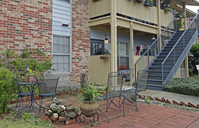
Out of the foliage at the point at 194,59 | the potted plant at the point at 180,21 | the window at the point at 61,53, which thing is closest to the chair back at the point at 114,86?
the window at the point at 61,53

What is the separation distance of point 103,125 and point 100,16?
6.53 metres

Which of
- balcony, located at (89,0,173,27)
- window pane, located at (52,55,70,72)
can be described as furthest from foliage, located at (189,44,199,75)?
window pane, located at (52,55,70,72)

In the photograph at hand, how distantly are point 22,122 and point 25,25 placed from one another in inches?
164

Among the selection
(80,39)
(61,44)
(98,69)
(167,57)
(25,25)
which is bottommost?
(98,69)

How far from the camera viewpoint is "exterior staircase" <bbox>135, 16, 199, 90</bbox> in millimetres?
8590

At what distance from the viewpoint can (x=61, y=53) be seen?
7.68 meters

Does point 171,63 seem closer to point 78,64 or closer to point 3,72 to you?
point 78,64

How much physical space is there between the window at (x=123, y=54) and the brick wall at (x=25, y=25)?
506cm

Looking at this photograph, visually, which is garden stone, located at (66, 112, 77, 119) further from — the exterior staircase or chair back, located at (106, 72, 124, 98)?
the exterior staircase

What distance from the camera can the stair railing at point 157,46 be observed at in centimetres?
928

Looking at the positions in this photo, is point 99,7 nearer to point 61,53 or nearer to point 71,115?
point 61,53

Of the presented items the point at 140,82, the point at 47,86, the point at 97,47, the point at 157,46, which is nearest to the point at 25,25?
the point at 47,86

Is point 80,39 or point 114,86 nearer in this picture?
point 114,86

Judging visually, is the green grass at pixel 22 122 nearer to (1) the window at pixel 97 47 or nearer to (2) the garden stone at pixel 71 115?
(2) the garden stone at pixel 71 115
